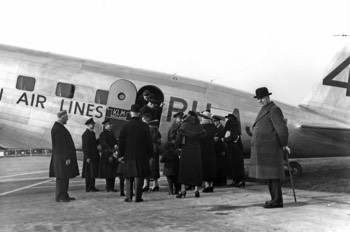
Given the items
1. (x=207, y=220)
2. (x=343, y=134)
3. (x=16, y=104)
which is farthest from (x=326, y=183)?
(x=16, y=104)

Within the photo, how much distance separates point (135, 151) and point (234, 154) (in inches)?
134

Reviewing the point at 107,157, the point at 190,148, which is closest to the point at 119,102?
the point at 107,157

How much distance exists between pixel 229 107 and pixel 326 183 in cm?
392

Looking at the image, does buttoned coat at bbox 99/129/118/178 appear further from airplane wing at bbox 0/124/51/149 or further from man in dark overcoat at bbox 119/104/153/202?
airplane wing at bbox 0/124/51/149

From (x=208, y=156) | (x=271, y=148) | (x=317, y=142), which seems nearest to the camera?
(x=271, y=148)

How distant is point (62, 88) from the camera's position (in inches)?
484

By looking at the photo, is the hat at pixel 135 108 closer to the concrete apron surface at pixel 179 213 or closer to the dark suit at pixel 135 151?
the dark suit at pixel 135 151

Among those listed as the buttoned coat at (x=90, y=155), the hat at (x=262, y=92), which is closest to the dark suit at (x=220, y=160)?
the buttoned coat at (x=90, y=155)

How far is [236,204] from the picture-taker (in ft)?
24.0

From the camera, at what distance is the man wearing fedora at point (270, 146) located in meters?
6.92

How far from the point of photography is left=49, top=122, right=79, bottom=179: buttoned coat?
8.48 meters

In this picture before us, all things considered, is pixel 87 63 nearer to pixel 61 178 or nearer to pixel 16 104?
pixel 16 104

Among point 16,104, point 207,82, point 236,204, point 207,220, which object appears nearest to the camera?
point 207,220

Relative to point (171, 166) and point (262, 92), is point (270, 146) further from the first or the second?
point (171, 166)
